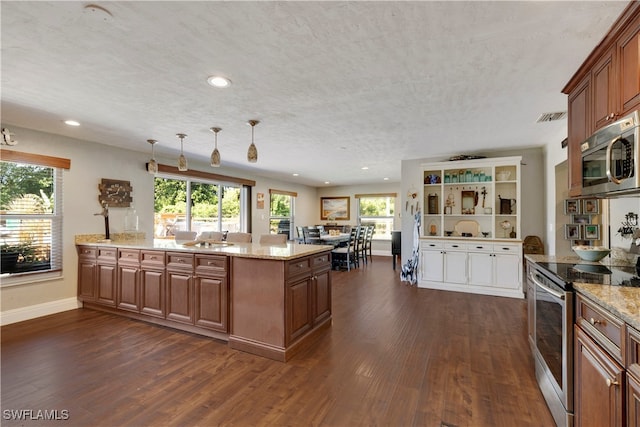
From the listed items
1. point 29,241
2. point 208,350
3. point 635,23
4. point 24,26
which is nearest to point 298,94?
point 24,26

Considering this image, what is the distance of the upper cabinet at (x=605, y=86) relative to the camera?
1571 mm

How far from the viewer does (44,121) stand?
3334mm

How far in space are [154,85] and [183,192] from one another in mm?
3544

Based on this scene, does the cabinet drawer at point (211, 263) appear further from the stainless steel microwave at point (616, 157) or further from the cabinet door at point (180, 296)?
the stainless steel microwave at point (616, 157)

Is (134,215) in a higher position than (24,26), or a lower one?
lower

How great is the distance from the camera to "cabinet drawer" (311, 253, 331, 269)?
3.09 meters

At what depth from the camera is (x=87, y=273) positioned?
4.02m

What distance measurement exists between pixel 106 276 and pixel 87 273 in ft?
1.46

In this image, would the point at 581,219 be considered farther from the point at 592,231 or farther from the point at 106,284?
the point at 106,284

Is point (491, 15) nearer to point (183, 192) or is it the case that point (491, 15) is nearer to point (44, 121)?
point (44, 121)

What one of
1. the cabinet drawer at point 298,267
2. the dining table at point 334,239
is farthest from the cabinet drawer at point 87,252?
the dining table at point 334,239

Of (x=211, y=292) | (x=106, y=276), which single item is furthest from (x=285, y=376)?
(x=106, y=276)

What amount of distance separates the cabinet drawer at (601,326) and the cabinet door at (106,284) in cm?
460

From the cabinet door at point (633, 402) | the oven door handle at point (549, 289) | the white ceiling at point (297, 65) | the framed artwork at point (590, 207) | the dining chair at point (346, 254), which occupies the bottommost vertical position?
the dining chair at point (346, 254)
